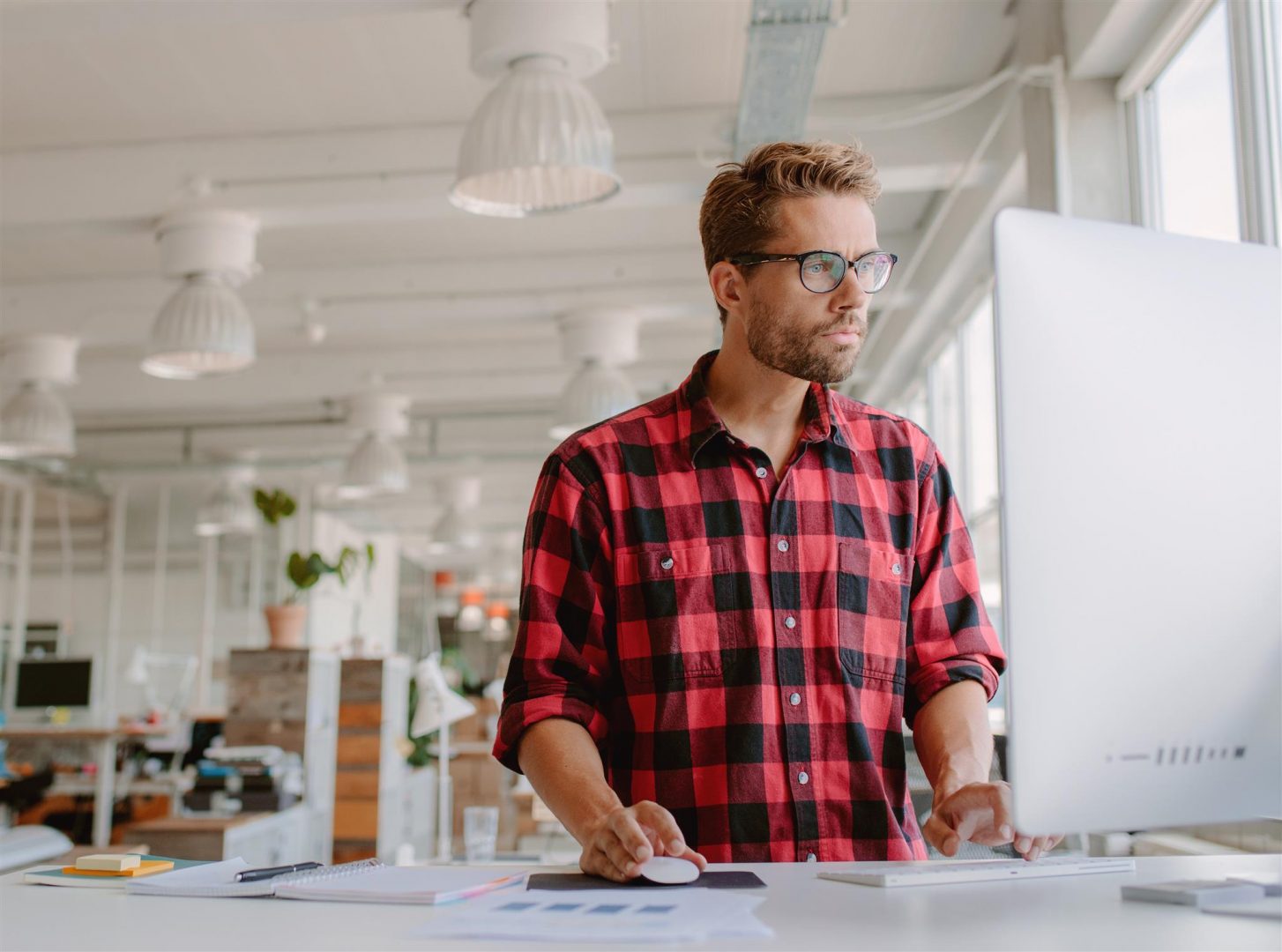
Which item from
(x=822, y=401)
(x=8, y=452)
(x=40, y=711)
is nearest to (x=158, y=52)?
(x=8, y=452)

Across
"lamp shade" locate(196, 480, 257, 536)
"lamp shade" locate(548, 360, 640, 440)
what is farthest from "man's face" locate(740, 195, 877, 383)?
"lamp shade" locate(196, 480, 257, 536)

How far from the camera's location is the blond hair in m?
1.63

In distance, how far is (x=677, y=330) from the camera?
9094mm

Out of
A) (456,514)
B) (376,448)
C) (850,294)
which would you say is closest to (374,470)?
(376,448)

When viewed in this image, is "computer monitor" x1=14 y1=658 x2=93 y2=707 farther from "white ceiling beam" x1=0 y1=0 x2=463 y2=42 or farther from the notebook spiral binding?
the notebook spiral binding

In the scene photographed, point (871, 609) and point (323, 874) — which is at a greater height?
point (871, 609)

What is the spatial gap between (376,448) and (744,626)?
7317 millimetres

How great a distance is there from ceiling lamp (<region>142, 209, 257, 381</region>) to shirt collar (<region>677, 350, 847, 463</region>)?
3.62 metres

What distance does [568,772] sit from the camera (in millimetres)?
1420

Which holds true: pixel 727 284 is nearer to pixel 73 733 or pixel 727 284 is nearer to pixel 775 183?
pixel 775 183

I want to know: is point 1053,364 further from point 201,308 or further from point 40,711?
point 40,711

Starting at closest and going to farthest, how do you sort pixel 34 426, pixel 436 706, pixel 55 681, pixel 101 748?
pixel 436 706, pixel 34 426, pixel 101 748, pixel 55 681

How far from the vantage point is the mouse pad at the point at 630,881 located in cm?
110

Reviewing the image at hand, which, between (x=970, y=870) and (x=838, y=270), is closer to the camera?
(x=970, y=870)
